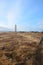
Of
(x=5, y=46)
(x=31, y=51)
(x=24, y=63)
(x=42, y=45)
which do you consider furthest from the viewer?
(x=42, y=45)

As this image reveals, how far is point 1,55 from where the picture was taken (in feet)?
36.1

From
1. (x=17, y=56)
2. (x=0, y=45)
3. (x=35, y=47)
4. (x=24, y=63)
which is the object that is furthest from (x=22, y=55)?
(x=0, y=45)

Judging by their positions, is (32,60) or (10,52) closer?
(32,60)

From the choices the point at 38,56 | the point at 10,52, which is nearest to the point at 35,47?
the point at 38,56

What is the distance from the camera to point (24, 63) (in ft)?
32.7

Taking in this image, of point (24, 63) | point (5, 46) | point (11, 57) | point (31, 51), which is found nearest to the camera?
point (24, 63)

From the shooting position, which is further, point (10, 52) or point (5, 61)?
point (10, 52)

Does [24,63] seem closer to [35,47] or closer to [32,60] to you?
[32,60]

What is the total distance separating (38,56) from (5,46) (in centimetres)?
339

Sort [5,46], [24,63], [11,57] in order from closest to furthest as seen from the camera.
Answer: [24,63]
[11,57]
[5,46]

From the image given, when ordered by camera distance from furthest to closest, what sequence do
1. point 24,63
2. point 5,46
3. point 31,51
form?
point 5,46, point 31,51, point 24,63

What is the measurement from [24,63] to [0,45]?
3.93 metres

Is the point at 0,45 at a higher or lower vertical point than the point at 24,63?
higher

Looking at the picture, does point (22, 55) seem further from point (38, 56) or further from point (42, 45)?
point (42, 45)
